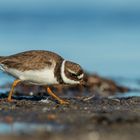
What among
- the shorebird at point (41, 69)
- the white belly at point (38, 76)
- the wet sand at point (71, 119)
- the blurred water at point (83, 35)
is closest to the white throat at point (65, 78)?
the shorebird at point (41, 69)

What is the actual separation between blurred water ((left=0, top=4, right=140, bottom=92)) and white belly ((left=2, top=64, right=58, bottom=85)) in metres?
5.69

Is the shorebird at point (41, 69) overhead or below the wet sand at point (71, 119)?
overhead

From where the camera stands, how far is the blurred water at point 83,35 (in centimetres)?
1978

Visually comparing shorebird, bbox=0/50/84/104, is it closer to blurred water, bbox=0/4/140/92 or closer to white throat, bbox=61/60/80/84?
white throat, bbox=61/60/80/84

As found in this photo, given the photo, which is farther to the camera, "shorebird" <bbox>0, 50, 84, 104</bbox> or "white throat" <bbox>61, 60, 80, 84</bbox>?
"white throat" <bbox>61, 60, 80, 84</bbox>

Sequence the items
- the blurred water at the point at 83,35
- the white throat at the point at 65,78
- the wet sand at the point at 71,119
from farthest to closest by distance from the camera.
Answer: the blurred water at the point at 83,35, the white throat at the point at 65,78, the wet sand at the point at 71,119

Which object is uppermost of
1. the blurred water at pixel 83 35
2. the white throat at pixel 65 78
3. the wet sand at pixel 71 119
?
the blurred water at pixel 83 35

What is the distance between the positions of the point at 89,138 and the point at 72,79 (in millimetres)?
3576

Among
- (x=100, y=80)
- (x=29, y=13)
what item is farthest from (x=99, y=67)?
(x=29, y=13)

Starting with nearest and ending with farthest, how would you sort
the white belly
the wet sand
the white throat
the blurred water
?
1. the wet sand
2. the white belly
3. the white throat
4. the blurred water

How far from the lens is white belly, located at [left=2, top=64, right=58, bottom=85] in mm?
10617

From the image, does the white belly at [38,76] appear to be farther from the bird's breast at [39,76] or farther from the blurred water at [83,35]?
the blurred water at [83,35]

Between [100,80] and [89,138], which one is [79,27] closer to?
[100,80]

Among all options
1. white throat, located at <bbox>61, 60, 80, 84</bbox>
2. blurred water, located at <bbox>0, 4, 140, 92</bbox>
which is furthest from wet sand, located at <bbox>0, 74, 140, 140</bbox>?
blurred water, located at <bbox>0, 4, 140, 92</bbox>
